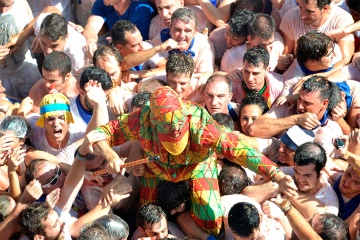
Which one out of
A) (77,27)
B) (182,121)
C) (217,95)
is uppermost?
(182,121)

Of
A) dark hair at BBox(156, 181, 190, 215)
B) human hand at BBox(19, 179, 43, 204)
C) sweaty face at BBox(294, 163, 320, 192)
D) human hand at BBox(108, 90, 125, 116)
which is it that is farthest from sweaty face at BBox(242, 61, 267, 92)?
human hand at BBox(19, 179, 43, 204)

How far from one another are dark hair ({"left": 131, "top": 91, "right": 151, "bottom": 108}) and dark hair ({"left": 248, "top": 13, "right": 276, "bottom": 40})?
47.3 inches

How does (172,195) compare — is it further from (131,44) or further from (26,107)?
(131,44)

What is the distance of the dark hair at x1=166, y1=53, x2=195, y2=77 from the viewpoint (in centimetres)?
795

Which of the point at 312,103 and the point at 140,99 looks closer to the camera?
the point at 140,99

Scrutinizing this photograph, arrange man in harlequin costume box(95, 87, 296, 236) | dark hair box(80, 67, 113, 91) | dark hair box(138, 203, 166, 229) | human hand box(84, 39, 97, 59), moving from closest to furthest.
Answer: man in harlequin costume box(95, 87, 296, 236)
dark hair box(138, 203, 166, 229)
dark hair box(80, 67, 113, 91)
human hand box(84, 39, 97, 59)

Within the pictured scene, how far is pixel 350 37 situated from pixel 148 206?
2.66 m

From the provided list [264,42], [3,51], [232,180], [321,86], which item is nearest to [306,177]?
[232,180]

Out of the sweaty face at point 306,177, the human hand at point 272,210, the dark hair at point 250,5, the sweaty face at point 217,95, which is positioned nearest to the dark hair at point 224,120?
the sweaty face at point 217,95

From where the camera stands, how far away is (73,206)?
765 centimetres

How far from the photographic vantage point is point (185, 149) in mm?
7023

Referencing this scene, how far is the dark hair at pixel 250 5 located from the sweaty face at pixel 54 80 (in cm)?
175

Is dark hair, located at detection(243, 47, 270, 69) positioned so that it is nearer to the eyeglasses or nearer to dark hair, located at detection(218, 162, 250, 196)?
dark hair, located at detection(218, 162, 250, 196)

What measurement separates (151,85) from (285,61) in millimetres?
1207
